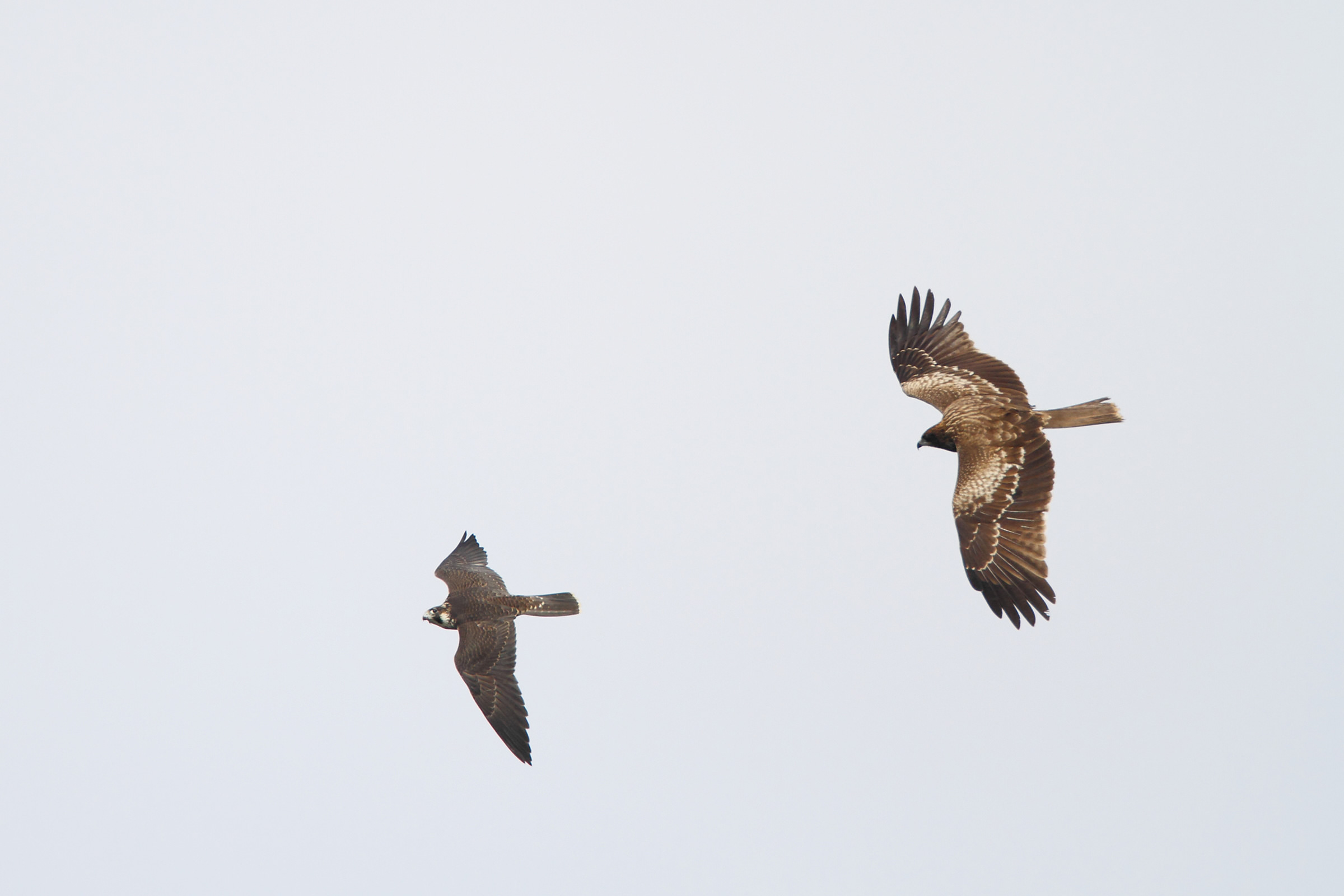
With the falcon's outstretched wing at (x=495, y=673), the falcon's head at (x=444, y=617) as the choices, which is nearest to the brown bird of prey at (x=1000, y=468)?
the falcon's outstretched wing at (x=495, y=673)

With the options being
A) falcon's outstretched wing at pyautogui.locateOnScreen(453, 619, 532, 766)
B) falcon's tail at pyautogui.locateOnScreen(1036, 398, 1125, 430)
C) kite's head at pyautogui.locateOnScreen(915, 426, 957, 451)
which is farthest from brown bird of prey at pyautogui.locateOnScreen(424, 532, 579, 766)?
falcon's tail at pyautogui.locateOnScreen(1036, 398, 1125, 430)

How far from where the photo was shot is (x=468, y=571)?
22562 mm

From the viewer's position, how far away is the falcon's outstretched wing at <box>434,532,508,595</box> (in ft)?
72.2

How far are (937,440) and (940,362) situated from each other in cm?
200

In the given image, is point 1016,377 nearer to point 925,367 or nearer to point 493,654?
point 925,367

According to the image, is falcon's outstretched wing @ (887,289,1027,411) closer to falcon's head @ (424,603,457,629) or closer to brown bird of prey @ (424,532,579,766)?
brown bird of prey @ (424,532,579,766)

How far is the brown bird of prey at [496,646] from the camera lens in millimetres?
20438

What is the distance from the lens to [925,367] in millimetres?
20562

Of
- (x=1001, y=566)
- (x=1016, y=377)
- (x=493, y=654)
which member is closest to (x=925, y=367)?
(x=1016, y=377)

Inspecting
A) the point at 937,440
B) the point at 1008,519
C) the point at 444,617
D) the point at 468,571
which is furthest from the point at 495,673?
the point at 1008,519

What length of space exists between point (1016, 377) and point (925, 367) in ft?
5.95

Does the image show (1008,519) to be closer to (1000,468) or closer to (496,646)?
(1000,468)

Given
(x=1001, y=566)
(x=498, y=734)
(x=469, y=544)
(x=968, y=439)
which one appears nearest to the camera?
(x=1001, y=566)

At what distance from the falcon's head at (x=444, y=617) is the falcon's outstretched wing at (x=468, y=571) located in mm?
575
